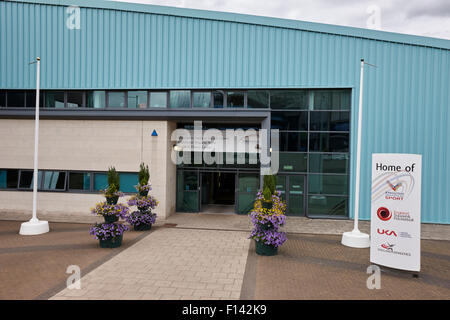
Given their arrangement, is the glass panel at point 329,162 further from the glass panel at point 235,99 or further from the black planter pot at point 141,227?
the black planter pot at point 141,227

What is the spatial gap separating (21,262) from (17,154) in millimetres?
8487

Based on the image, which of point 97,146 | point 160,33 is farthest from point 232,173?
point 160,33

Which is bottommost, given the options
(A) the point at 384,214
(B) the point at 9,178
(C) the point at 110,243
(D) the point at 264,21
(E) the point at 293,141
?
(C) the point at 110,243

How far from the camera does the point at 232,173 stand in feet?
46.8

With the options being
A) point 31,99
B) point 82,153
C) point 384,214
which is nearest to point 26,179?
point 82,153

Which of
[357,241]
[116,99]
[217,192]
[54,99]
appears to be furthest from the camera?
[217,192]

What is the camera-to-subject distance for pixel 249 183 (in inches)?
551

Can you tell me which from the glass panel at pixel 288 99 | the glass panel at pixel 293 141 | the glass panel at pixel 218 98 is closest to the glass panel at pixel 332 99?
the glass panel at pixel 288 99

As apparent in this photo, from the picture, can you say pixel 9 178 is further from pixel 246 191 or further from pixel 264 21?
pixel 264 21

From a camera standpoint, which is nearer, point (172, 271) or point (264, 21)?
point (172, 271)

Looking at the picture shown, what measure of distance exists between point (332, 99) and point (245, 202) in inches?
250

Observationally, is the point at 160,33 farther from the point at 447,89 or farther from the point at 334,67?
the point at 447,89

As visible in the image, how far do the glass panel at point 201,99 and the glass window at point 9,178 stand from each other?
940 centimetres

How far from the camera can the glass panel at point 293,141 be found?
13.2 meters
